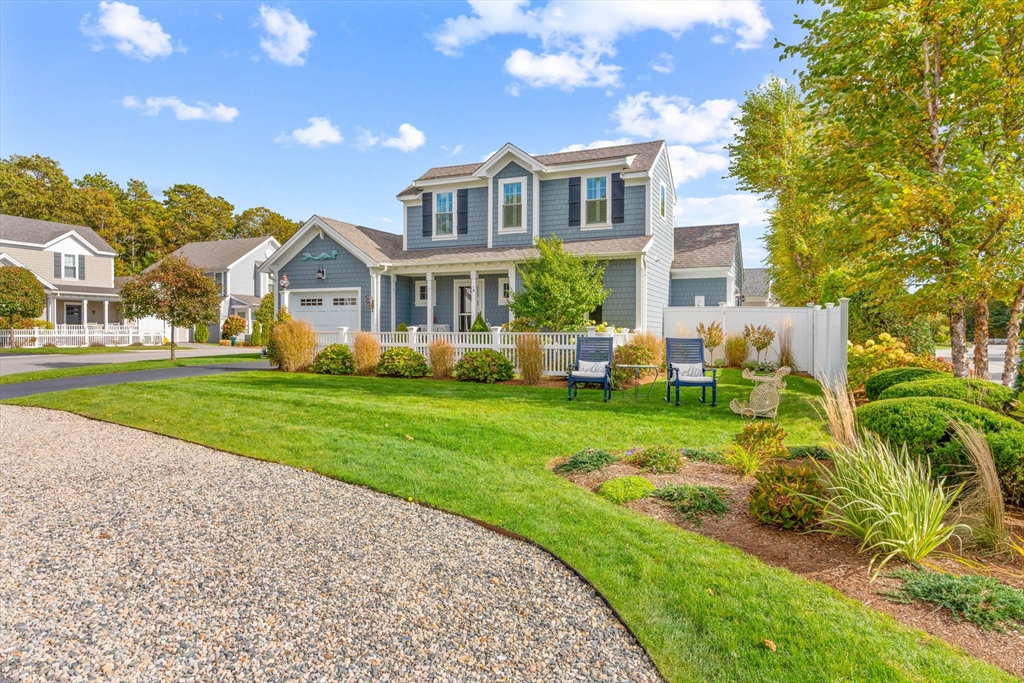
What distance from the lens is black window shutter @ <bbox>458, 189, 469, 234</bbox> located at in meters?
19.1

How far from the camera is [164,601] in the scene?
127 inches

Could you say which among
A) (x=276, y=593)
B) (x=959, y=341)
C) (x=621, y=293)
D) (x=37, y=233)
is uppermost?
(x=37, y=233)

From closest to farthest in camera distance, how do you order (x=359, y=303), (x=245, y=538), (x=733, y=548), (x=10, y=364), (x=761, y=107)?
(x=733, y=548), (x=245, y=538), (x=10, y=364), (x=359, y=303), (x=761, y=107)

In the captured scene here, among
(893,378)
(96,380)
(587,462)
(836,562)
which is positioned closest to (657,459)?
(587,462)

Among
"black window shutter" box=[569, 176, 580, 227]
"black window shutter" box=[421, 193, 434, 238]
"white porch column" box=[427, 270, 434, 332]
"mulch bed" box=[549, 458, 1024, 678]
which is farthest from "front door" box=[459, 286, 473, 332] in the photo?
"mulch bed" box=[549, 458, 1024, 678]

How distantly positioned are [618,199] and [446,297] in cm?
Answer: 670

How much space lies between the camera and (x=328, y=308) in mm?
19594

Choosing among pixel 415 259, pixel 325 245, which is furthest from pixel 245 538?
pixel 325 245

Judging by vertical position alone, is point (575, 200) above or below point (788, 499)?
above

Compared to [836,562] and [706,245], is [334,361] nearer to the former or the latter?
[836,562]

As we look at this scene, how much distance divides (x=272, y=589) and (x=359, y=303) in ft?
53.4

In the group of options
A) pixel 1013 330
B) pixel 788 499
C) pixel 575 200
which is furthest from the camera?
pixel 575 200

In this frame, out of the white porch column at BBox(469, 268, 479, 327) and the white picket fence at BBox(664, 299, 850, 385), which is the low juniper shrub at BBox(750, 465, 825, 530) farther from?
the white porch column at BBox(469, 268, 479, 327)

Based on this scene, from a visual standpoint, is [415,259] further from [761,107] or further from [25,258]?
[25,258]
